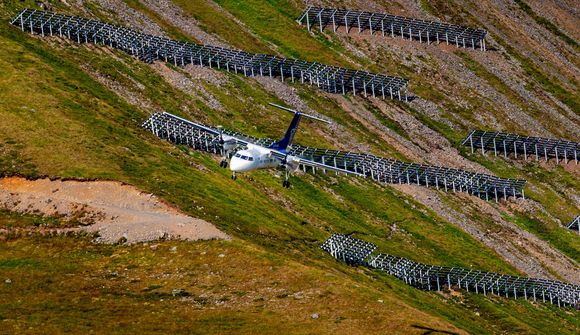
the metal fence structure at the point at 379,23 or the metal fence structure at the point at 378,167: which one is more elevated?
the metal fence structure at the point at 379,23

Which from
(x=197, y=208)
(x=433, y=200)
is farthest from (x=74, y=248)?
(x=433, y=200)

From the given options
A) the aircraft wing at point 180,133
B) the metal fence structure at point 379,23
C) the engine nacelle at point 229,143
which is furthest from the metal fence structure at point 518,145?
the engine nacelle at point 229,143

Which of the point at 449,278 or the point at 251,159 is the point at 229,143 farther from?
the point at 449,278

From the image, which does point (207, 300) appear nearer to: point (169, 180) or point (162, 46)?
point (169, 180)

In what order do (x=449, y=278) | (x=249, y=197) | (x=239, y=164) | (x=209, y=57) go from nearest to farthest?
(x=239, y=164)
(x=249, y=197)
(x=449, y=278)
(x=209, y=57)

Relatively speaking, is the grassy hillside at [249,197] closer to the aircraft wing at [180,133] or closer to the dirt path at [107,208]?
the dirt path at [107,208]

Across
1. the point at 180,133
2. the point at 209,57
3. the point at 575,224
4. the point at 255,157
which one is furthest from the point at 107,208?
the point at 575,224
